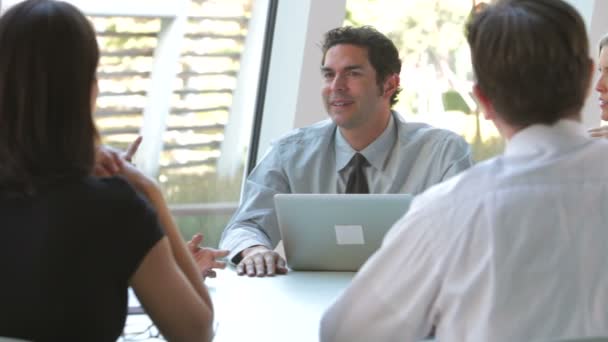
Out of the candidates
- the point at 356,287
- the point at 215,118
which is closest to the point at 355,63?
the point at 215,118

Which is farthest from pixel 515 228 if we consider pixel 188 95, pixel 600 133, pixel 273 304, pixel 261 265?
pixel 188 95

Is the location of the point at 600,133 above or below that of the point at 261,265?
above

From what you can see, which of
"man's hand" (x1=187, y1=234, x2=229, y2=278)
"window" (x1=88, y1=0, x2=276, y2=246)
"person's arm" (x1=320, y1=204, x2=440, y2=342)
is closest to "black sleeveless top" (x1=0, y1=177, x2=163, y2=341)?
"person's arm" (x1=320, y1=204, x2=440, y2=342)

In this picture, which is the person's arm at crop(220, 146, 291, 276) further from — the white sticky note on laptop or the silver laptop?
the white sticky note on laptop

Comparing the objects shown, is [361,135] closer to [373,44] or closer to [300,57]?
[373,44]

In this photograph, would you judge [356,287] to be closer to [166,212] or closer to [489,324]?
[489,324]

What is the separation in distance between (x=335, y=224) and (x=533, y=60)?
1418 mm

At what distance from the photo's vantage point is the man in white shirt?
167 centimetres

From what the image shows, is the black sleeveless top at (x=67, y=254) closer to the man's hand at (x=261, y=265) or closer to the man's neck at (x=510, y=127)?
the man's neck at (x=510, y=127)

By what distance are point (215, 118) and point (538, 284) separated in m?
4.33

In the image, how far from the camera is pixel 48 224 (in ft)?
5.51

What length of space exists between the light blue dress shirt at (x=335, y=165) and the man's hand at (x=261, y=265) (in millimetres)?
346

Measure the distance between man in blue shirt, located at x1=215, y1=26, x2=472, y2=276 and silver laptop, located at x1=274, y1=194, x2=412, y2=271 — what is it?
0.31 m

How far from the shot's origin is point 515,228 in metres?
1.69
